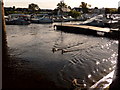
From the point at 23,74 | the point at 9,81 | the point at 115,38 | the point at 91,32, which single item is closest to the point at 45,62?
the point at 23,74

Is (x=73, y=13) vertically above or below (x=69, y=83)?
above

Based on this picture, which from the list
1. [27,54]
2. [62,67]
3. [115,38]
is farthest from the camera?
[115,38]

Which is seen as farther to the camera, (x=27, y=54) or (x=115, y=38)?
(x=115, y=38)

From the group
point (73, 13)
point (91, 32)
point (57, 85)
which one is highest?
point (73, 13)

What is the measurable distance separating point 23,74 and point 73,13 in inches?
3373

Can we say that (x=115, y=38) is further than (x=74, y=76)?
Yes

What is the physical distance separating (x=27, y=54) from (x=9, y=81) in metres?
8.25

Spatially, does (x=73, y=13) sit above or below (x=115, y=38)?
above

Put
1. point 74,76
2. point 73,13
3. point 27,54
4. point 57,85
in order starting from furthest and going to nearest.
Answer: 1. point 73,13
2. point 27,54
3. point 74,76
4. point 57,85

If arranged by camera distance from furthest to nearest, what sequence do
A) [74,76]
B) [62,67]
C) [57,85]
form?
[62,67]
[74,76]
[57,85]

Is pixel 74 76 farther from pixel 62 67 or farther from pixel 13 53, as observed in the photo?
pixel 13 53

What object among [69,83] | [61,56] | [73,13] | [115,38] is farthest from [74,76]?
[73,13]

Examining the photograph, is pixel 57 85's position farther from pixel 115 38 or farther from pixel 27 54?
pixel 115 38

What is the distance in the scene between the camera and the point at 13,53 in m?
21.8
